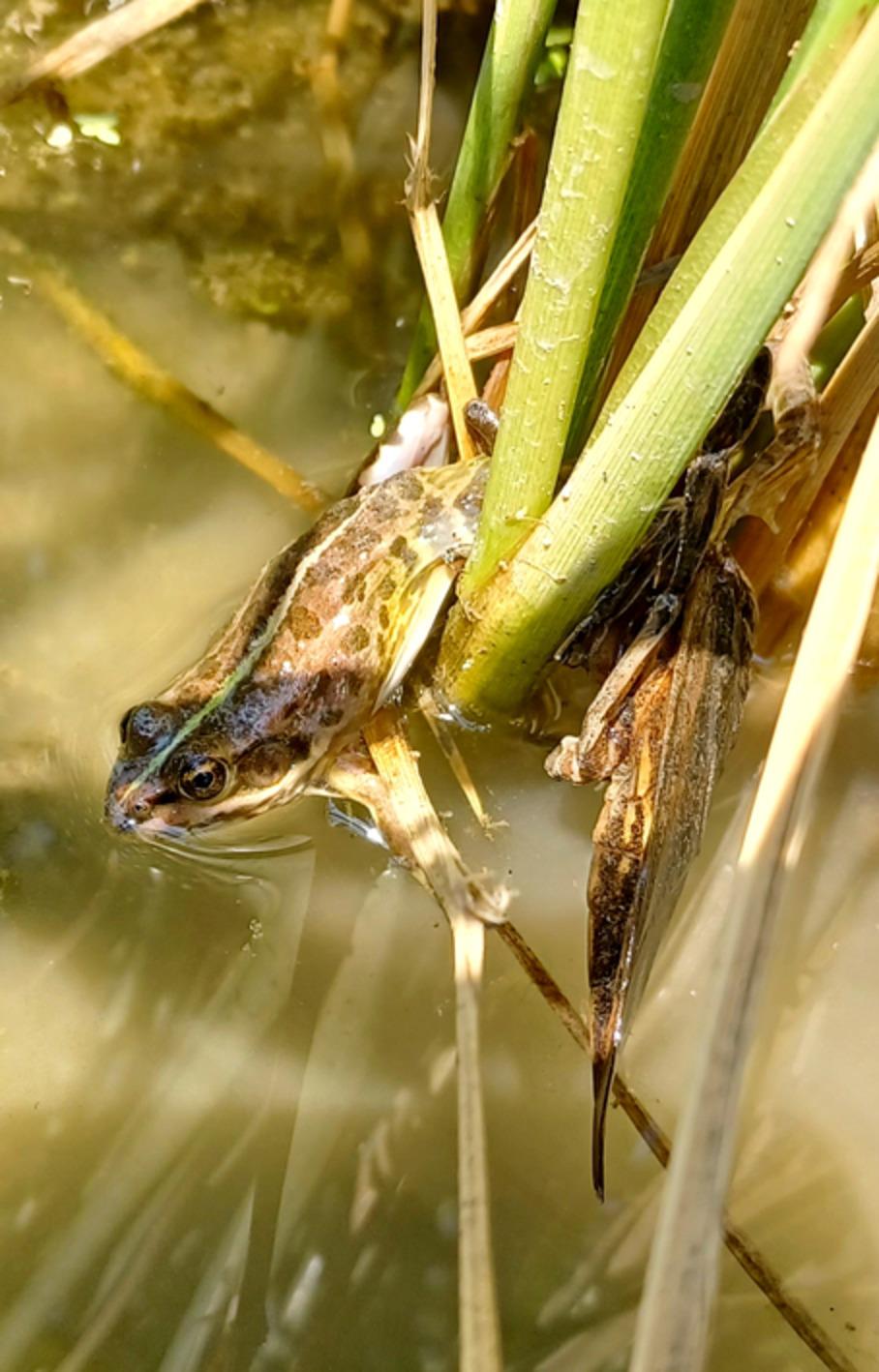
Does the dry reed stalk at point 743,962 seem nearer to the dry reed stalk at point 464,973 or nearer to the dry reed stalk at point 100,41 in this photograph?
the dry reed stalk at point 464,973

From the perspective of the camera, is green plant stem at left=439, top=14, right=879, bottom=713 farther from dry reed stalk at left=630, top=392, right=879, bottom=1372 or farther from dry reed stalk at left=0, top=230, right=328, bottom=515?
dry reed stalk at left=0, top=230, right=328, bottom=515

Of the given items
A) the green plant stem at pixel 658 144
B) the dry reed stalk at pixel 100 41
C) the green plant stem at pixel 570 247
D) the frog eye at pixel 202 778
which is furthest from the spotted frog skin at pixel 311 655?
the dry reed stalk at pixel 100 41

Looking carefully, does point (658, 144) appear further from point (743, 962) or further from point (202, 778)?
point (202, 778)

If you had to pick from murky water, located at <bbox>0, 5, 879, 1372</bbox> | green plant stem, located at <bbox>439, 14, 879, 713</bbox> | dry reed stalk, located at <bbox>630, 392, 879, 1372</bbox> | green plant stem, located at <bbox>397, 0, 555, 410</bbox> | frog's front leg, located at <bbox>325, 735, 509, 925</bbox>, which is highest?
green plant stem, located at <bbox>397, 0, 555, 410</bbox>

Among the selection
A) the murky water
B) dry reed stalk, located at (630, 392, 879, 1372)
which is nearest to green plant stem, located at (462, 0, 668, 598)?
dry reed stalk, located at (630, 392, 879, 1372)

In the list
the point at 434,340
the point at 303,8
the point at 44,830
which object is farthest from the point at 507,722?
the point at 303,8

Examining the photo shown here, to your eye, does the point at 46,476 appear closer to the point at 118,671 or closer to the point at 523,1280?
the point at 118,671

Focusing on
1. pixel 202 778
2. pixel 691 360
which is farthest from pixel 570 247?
pixel 202 778
